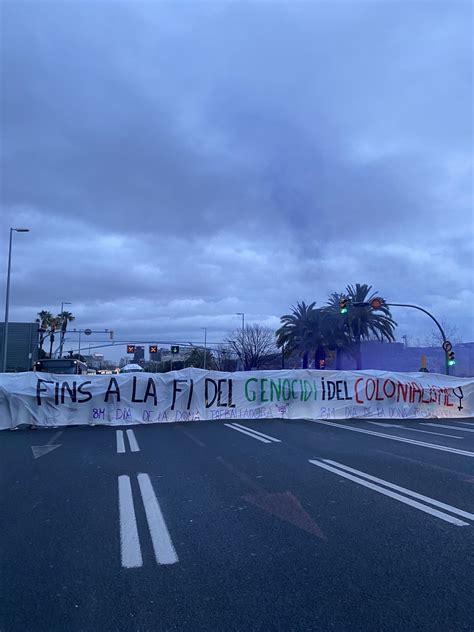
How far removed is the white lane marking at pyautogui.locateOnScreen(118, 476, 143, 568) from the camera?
4.62 meters

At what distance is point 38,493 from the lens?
7.22m

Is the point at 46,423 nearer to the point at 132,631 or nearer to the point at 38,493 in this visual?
the point at 38,493

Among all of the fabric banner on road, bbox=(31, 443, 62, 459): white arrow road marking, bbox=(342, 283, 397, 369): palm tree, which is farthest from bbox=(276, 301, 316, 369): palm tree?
bbox=(31, 443, 62, 459): white arrow road marking

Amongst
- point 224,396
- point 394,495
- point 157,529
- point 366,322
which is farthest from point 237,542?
point 366,322

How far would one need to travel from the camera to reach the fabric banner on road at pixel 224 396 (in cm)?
1662

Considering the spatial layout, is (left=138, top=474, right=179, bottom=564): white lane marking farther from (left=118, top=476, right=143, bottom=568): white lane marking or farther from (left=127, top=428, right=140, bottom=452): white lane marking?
(left=127, top=428, right=140, bottom=452): white lane marking

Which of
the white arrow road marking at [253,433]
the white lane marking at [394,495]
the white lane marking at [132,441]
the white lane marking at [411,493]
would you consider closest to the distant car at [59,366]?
the white lane marking at [132,441]

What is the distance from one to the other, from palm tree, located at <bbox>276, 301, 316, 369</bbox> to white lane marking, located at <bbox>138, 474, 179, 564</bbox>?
129ft

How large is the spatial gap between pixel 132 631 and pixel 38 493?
4.41 meters

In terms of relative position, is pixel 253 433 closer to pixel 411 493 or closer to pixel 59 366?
pixel 411 493

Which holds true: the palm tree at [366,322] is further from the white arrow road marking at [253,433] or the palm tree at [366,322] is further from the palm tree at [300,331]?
the white arrow road marking at [253,433]

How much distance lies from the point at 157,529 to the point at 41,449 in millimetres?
7154

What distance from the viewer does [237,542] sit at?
5.09m

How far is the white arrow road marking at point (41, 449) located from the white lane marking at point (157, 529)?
13.9 ft
